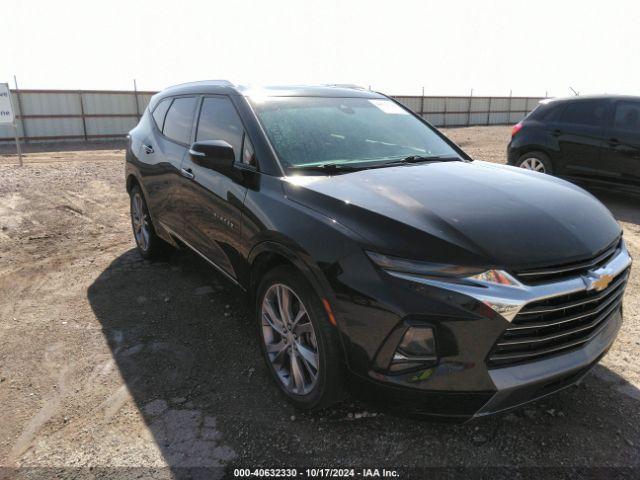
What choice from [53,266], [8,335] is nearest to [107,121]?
[53,266]

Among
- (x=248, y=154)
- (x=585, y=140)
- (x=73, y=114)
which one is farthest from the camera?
(x=73, y=114)

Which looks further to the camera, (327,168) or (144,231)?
(144,231)

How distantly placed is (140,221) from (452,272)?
418cm

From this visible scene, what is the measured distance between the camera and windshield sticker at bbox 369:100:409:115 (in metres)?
4.01

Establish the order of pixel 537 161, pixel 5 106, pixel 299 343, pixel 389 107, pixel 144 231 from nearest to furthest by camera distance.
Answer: pixel 299 343 → pixel 389 107 → pixel 144 231 → pixel 537 161 → pixel 5 106

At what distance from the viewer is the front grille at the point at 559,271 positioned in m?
2.12

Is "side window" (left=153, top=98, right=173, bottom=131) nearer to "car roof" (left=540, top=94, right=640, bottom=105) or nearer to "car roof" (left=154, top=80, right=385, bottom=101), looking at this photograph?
"car roof" (left=154, top=80, right=385, bottom=101)

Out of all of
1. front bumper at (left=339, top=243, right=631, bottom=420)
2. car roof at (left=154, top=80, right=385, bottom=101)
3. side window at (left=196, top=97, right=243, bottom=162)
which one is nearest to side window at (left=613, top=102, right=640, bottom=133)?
car roof at (left=154, top=80, right=385, bottom=101)

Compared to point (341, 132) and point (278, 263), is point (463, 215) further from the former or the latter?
point (341, 132)

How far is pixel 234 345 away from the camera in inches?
141

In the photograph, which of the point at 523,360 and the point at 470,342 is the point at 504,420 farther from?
the point at 470,342

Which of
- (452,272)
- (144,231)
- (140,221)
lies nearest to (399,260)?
(452,272)

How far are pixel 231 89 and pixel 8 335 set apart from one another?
256 centimetres

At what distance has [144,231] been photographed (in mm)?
5301
